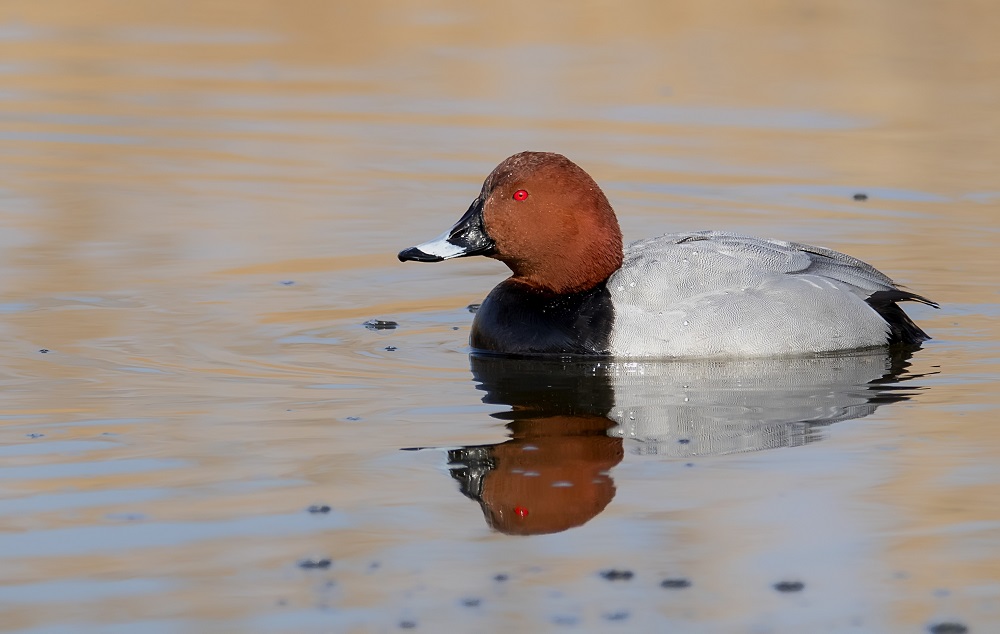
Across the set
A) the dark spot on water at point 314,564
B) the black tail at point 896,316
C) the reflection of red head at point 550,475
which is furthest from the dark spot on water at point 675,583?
the black tail at point 896,316

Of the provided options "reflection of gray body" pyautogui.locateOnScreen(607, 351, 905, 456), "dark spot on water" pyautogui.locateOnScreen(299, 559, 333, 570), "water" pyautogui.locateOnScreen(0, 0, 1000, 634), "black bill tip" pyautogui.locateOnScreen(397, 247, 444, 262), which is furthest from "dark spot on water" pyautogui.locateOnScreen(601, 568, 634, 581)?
"black bill tip" pyautogui.locateOnScreen(397, 247, 444, 262)

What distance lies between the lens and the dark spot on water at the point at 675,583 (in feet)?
14.7

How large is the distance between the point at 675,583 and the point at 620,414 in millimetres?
1912

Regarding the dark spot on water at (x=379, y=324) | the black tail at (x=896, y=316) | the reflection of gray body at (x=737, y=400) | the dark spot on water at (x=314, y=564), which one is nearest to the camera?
the dark spot on water at (x=314, y=564)

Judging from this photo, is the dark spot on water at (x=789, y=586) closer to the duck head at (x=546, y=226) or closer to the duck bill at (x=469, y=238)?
the duck head at (x=546, y=226)

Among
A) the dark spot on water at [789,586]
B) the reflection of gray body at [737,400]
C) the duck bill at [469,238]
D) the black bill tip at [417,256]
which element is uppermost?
the duck bill at [469,238]

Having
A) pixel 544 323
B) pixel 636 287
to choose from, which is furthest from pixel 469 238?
pixel 636 287

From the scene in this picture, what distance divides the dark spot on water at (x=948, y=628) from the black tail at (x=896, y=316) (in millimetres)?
3589

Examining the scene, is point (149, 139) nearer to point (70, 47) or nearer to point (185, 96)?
point (185, 96)

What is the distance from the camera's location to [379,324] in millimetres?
7980

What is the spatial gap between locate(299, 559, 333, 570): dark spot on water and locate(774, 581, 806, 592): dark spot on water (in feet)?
4.14

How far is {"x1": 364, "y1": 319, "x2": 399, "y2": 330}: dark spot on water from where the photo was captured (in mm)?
7938

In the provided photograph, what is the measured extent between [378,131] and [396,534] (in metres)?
8.87

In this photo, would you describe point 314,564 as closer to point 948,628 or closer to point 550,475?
point 550,475
